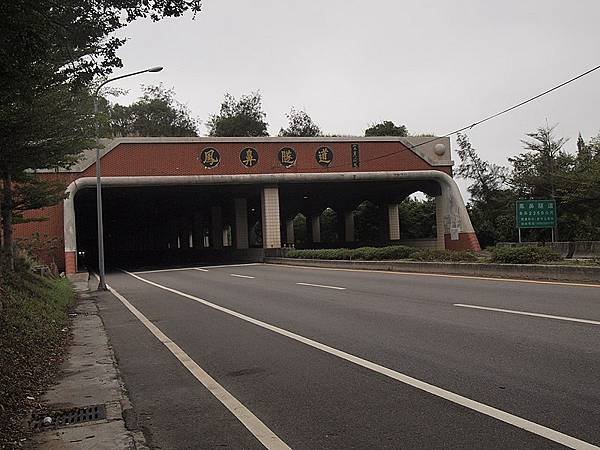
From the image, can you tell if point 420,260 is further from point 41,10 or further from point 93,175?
point 93,175

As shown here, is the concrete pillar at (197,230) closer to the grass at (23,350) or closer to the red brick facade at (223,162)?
the red brick facade at (223,162)

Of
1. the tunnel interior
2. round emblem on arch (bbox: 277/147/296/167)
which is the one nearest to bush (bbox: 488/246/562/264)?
the tunnel interior

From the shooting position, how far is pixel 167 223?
8206 cm

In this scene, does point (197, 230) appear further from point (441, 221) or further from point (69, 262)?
point (69, 262)

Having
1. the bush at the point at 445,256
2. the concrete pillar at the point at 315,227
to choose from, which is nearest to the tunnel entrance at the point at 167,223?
the concrete pillar at the point at 315,227

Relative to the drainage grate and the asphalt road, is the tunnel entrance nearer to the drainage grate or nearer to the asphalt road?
the asphalt road

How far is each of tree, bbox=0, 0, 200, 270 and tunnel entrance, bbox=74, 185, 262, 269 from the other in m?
30.0

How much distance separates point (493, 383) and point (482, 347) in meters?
1.96

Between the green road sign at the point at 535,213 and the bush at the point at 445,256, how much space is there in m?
5.99

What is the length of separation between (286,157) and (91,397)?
1562 inches

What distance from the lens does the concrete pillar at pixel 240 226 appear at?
169 feet

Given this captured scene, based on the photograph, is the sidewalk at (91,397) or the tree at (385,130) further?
the tree at (385,130)

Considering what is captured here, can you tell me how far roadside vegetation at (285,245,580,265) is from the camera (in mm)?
19484

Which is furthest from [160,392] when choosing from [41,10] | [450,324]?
[450,324]
